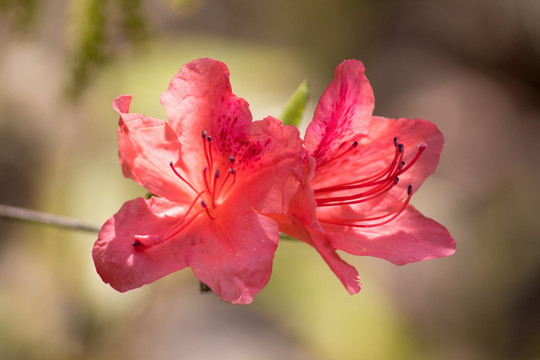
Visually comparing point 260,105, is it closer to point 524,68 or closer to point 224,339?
point 224,339

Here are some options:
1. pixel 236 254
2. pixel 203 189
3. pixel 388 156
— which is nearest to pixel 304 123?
pixel 388 156

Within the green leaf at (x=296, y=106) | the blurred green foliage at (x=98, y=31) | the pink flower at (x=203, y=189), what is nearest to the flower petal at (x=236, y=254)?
the pink flower at (x=203, y=189)

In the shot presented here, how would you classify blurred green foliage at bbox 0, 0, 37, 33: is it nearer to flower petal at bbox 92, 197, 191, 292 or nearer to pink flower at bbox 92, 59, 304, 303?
pink flower at bbox 92, 59, 304, 303

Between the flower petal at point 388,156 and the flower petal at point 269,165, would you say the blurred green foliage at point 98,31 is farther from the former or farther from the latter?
the flower petal at point 388,156

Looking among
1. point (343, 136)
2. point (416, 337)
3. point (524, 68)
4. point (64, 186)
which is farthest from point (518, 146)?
point (343, 136)

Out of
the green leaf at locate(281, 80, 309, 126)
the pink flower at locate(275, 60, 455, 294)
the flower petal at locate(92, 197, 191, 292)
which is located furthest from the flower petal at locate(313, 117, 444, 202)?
the flower petal at locate(92, 197, 191, 292)

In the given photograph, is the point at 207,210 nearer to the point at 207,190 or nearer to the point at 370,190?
the point at 207,190
